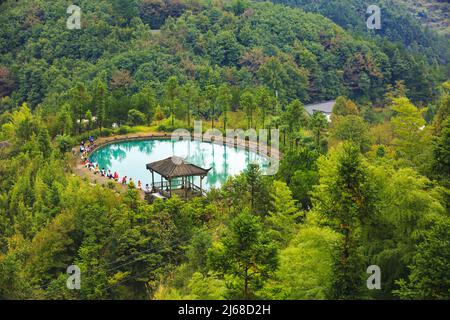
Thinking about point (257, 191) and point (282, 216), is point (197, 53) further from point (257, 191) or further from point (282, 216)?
point (282, 216)

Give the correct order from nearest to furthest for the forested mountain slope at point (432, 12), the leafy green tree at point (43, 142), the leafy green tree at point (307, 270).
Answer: the leafy green tree at point (307, 270)
the leafy green tree at point (43, 142)
the forested mountain slope at point (432, 12)

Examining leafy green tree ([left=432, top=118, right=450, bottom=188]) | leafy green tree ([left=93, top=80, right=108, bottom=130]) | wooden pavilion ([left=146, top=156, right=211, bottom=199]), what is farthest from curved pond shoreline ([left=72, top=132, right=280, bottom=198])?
leafy green tree ([left=432, top=118, right=450, bottom=188])

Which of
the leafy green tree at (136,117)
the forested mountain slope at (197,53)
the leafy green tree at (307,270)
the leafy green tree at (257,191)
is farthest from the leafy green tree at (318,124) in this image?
the forested mountain slope at (197,53)

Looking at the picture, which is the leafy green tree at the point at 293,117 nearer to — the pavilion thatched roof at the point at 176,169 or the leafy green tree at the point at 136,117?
the pavilion thatched roof at the point at 176,169

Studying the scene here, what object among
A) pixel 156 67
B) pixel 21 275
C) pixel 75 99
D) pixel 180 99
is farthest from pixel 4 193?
pixel 156 67

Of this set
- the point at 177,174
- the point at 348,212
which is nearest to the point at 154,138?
the point at 177,174

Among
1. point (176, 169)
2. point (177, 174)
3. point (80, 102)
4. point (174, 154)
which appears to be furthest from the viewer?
point (80, 102)

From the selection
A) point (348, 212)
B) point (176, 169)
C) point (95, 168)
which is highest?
point (348, 212)
